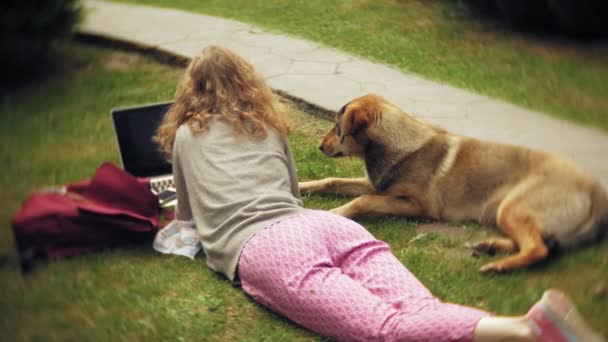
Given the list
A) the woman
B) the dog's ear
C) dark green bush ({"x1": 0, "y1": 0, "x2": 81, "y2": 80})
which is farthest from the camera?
the dog's ear

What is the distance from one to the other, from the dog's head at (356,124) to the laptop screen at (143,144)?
978 millimetres

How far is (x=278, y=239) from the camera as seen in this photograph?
2.33 metres

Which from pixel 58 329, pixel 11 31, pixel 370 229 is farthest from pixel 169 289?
pixel 11 31

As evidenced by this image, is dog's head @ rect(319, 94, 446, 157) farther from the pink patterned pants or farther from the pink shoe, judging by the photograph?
the pink shoe

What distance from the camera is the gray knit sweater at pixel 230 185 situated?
8.12 ft

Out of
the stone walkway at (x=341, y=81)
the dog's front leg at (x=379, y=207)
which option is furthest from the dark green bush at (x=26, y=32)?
the dog's front leg at (x=379, y=207)

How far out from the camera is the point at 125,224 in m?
2.81

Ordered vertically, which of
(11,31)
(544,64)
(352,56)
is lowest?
(352,56)

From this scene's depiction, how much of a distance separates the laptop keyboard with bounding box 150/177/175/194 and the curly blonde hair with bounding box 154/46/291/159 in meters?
0.59

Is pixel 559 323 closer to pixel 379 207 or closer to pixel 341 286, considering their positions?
pixel 341 286

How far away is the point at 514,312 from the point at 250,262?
1.00 m

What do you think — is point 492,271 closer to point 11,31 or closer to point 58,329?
point 58,329

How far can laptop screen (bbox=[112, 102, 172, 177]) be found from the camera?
10.7 ft

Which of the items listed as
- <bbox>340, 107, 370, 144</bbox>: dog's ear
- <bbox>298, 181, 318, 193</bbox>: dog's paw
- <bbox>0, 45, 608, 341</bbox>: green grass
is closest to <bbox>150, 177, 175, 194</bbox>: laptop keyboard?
<bbox>0, 45, 608, 341</bbox>: green grass
